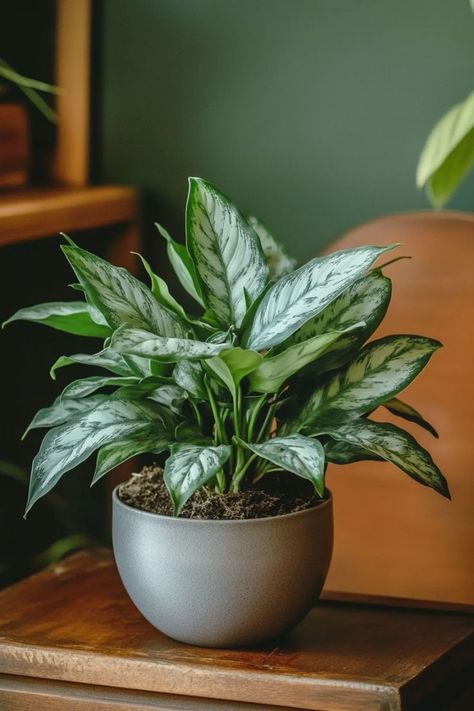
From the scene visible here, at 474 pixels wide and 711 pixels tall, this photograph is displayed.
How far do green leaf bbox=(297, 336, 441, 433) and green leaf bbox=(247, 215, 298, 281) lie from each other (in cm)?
16

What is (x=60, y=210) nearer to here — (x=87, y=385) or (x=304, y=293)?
(x=87, y=385)

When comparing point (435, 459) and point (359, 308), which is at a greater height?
point (359, 308)

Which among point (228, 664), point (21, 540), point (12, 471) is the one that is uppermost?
point (228, 664)

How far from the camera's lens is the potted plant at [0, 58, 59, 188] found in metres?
1.79

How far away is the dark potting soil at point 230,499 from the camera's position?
1.15 meters

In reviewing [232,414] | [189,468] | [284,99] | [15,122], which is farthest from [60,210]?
[189,468]

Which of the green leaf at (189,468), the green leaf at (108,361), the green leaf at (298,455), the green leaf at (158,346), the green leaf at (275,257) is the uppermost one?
the green leaf at (275,257)

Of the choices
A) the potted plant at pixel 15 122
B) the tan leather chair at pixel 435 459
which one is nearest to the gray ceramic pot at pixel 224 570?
the tan leather chair at pixel 435 459

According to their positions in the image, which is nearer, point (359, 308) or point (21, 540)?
point (359, 308)

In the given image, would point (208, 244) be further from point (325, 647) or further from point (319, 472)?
point (325, 647)

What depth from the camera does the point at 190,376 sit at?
113 centimetres

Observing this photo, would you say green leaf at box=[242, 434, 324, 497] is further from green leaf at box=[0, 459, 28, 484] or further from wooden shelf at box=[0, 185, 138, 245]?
green leaf at box=[0, 459, 28, 484]

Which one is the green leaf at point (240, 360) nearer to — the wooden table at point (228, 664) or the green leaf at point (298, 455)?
the green leaf at point (298, 455)

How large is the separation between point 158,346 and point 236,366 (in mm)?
89
